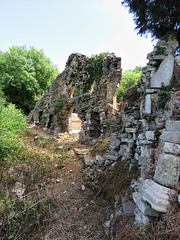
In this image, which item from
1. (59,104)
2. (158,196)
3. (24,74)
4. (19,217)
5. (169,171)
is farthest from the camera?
(24,74)

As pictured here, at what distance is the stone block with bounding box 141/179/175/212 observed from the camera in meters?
1.93

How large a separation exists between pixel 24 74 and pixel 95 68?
13.2 m

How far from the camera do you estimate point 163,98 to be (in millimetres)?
2541

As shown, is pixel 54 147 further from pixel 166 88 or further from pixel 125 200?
pixel 166 88

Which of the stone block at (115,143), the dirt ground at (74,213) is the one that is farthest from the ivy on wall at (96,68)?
the dirt ground at (74,213)

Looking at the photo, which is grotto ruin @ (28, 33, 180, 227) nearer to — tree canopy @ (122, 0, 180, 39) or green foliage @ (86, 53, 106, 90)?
green foliage @ (86, 53, 106, 90)

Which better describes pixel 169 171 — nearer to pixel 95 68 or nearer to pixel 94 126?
pixel 94 126

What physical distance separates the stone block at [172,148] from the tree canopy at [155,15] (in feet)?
15.6

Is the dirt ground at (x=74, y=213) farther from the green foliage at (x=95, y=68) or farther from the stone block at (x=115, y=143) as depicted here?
the green foliage at (x=95, y=68)

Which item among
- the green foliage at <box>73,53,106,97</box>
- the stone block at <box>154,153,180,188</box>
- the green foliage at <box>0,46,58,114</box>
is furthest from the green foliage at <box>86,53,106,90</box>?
the green foliage at <box>0,46,58,114</box>

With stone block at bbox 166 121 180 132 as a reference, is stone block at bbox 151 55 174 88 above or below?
above

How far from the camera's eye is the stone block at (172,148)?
6.93 ft

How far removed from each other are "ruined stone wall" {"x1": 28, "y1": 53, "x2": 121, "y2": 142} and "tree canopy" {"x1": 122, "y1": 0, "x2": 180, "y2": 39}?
151 inches

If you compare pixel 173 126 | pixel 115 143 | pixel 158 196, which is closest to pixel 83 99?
pixel 115 143
